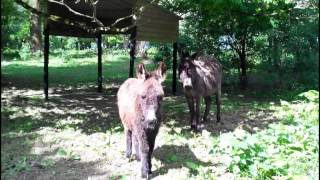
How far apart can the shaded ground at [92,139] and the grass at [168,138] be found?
16 millimetres

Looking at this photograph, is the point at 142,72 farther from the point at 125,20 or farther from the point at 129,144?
the point at 125,20

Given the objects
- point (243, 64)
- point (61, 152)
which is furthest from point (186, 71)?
point (243, 64)

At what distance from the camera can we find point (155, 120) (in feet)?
20.4

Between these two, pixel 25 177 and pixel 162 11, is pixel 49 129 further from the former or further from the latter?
pixel 162 11

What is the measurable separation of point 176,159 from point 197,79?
104 inches

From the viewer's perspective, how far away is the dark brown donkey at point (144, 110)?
20.5ft

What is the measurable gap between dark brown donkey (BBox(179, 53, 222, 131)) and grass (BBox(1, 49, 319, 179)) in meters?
0.52

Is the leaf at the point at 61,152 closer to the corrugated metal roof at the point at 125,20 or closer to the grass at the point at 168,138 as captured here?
the grass at the point at 168,138

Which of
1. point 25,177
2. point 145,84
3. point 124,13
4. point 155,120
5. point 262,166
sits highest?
point 124,13

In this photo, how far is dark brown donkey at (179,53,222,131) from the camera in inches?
372

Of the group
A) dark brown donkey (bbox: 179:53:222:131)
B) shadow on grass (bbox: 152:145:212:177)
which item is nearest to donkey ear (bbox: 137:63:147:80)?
shadow on grass (bbox: 152:145:212:177)

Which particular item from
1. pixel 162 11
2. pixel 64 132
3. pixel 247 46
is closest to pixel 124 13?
pixel 162 11

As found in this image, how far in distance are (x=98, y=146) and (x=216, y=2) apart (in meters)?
5.73

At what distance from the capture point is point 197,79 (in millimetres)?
9898
